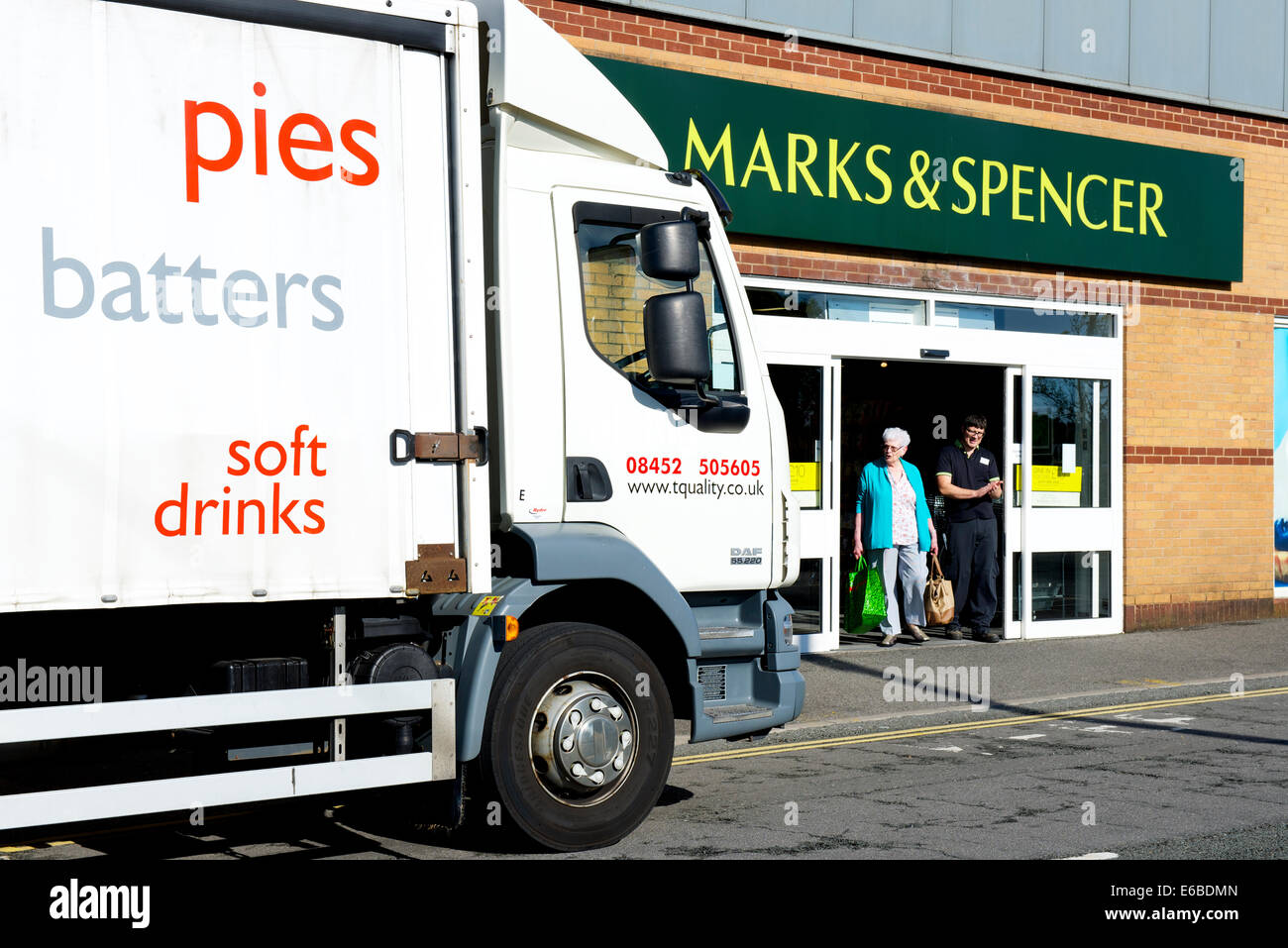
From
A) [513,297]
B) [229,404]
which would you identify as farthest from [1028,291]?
[229,404]

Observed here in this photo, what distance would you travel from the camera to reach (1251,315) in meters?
14.9

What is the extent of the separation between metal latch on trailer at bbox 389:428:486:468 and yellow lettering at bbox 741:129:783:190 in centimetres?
673

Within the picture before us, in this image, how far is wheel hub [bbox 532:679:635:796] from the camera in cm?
580

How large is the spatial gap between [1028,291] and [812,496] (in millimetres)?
3104

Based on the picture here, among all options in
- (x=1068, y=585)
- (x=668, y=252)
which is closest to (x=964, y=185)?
(x=1068, y=585)

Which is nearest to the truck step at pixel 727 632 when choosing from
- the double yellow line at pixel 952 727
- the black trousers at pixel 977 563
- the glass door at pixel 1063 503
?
the double yellow line at pixel 952 727

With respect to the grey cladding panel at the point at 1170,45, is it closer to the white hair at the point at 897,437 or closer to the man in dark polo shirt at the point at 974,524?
the man in dark polo shirt at the point at 974,524

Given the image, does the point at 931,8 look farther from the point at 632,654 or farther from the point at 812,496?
the point at 632,654

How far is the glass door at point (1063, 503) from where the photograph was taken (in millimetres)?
13445

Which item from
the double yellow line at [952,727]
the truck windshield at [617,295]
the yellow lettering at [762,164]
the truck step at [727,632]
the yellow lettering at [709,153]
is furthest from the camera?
the yellow lettering at [762,164]

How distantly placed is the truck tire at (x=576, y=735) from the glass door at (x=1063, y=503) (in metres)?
7.99

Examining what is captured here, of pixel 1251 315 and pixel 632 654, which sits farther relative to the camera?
pixel 1251 315

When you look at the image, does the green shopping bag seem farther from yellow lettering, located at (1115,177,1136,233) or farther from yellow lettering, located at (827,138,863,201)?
yellow lettering, located at (1115,177,1136,233)

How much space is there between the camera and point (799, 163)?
1204 cm
